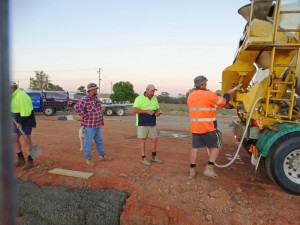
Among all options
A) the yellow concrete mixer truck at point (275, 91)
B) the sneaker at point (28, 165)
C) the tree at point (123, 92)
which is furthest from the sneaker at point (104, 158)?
the tree at point (123, 92)

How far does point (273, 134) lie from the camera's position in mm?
4230

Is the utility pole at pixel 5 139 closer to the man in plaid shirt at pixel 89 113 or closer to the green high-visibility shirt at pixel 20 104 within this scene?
the man in plaid shirt at pixel 89 113

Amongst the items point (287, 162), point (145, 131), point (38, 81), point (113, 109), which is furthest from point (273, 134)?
point (38, 81)

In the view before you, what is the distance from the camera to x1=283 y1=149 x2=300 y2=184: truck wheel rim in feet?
13.8

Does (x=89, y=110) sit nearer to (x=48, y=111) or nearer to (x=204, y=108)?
(x=204, y=108)

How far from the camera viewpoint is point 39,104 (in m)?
19.0

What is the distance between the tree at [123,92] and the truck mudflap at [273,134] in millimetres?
33765

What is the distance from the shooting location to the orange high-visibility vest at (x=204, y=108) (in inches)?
181

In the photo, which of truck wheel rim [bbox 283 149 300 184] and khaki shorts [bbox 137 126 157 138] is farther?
khaki shorts [bbox 137 126 157 138]

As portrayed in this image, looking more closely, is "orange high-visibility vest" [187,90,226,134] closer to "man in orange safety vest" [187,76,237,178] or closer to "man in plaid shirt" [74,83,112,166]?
"man in orange safety vest" [187,76,237,178]

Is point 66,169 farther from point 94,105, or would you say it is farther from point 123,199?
point 123,199

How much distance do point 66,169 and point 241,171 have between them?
3796 millimetres

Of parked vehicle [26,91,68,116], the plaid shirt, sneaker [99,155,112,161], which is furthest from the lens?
parked vehicle [26,91,68,116]

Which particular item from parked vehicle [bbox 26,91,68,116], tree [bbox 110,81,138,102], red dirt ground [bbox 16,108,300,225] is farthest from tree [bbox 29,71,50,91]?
red dirt ground [bbox 16,108,300,225]
